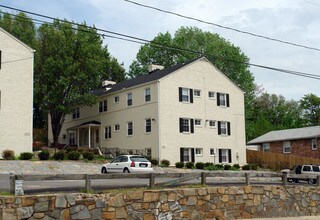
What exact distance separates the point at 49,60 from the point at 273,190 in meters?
33.5

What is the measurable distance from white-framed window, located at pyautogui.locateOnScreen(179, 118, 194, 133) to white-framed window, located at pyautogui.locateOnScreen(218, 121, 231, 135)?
12.0 ft

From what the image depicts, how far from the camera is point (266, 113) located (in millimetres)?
87312

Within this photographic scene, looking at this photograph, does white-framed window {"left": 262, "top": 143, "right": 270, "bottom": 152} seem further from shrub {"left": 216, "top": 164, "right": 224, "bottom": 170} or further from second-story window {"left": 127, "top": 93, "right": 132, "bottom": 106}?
second-story window {"left": 127, "top": 93, "right": 132, "bottom": 106}

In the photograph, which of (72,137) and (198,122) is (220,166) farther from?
(72,137)

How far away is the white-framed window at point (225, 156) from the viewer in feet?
164

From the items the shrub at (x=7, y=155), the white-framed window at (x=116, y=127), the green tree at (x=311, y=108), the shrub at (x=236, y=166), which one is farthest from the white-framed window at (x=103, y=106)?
the green tree at (x=311, y=108)

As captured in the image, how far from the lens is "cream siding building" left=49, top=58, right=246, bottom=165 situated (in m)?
46.7

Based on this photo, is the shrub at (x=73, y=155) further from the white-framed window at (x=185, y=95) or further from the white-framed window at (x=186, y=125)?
the white-framed window at (x=185, y=95)

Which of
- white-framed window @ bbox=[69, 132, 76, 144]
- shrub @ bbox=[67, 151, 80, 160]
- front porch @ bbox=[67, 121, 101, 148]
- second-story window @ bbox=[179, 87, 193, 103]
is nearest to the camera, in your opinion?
shrub @ bbox=[67, 151, 80, 160]

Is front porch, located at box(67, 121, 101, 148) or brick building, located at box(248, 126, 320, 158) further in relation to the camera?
brick building, located at box(248, 126, 320, 158)

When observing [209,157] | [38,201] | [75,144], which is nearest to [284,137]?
[209,157]

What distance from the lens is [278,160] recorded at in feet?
175

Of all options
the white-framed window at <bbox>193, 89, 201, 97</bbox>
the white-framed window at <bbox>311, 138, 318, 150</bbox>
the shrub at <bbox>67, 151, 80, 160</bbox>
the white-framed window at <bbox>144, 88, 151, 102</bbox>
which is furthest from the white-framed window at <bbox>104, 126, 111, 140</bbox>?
the white-framed window at <bbox>311, 138, 318, 150</bbox>

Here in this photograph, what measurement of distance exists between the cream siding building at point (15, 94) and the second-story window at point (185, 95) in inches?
544
